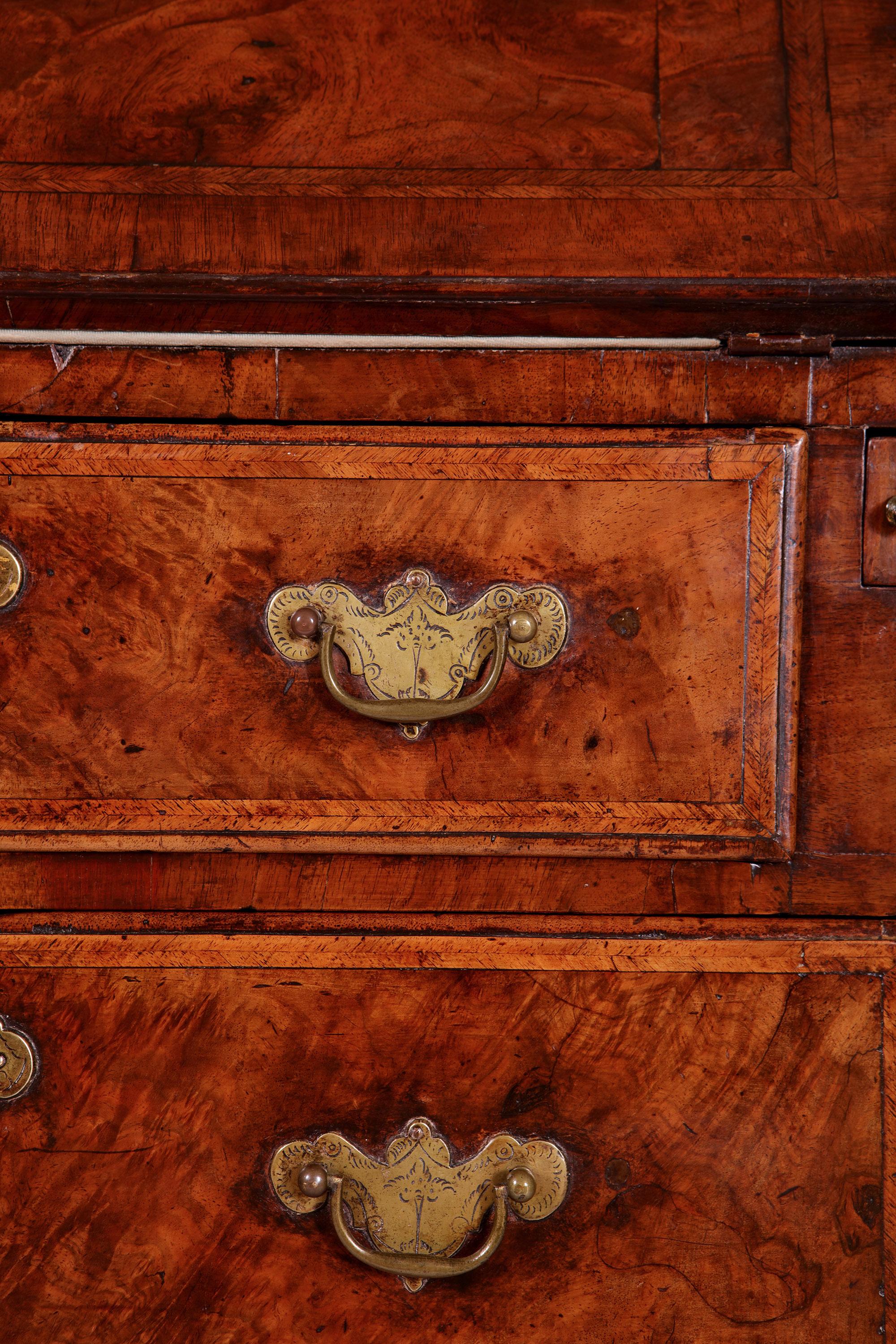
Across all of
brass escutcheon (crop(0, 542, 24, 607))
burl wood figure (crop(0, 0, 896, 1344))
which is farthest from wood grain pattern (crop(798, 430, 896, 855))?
brass escutcheon (crop(0, 542, 24, 607))

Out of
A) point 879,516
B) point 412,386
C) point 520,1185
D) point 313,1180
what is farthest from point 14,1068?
point 879,516

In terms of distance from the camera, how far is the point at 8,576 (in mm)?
518

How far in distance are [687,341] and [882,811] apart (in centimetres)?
28

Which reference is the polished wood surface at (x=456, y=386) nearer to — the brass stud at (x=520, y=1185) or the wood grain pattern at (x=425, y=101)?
the wood grain pattern at (x=425, y=101)

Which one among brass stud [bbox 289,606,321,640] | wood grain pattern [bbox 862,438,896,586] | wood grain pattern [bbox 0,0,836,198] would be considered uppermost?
wood grain pattern [bbox 0,0,836,198]

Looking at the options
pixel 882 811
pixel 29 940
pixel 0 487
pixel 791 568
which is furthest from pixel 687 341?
pixel 29 940

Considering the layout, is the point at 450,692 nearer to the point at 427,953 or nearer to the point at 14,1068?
the point at 427,953

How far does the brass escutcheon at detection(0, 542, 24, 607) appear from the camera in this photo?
52 centimetres

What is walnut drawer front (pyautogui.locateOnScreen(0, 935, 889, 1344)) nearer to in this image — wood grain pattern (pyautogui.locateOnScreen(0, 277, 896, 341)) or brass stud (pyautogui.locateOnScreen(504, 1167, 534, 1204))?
brass stud (pyautogui.locateOnScreen(504, 1167, 534, 1204))

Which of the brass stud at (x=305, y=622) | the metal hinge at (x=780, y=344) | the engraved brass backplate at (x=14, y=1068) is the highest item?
the metal hinge at (x=780, y=344)

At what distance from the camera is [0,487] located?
52cm

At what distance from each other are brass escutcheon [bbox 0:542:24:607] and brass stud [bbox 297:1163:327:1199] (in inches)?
13.8

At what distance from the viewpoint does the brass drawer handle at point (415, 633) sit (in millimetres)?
517

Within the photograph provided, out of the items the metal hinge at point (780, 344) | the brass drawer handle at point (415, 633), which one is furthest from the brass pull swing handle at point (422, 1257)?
the metal hinge at point (780, 344)
